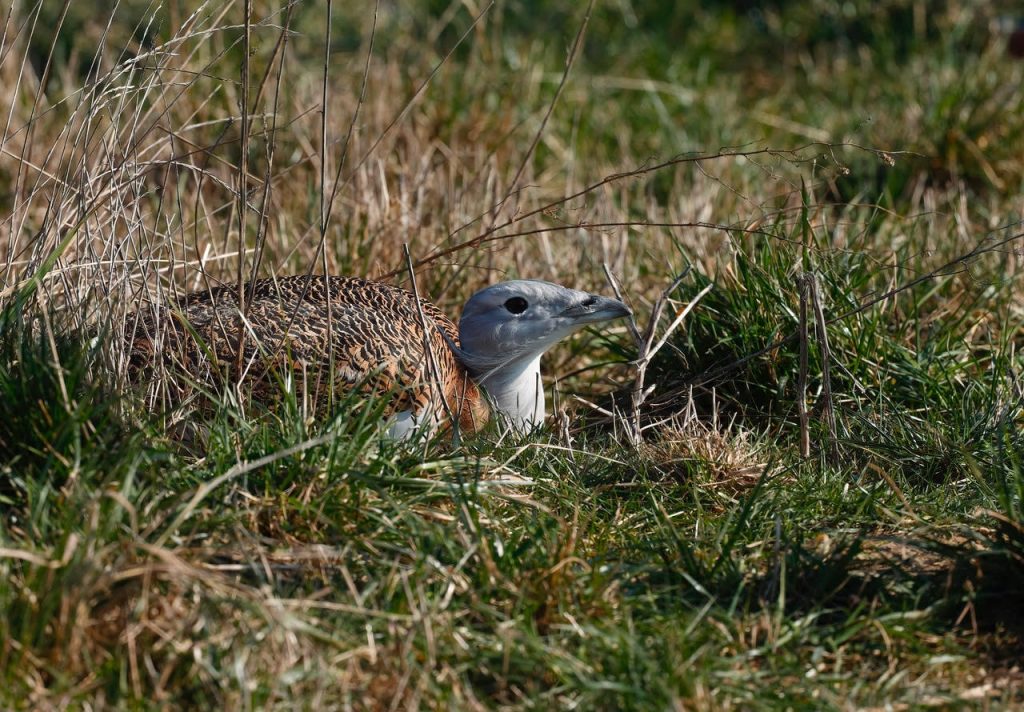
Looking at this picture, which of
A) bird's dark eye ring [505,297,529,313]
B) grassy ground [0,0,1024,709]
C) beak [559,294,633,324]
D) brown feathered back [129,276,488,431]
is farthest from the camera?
bird's dark eye ring [505,297,529,313]

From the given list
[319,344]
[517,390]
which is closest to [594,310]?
[517,390]

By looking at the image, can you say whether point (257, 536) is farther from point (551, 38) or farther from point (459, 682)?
point (551, 38)

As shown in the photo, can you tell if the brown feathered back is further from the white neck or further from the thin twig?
the thin twig

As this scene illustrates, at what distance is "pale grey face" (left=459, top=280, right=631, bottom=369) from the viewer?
3.77 m

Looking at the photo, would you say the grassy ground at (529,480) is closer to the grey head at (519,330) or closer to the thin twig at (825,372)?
the thin twig at (825,372)

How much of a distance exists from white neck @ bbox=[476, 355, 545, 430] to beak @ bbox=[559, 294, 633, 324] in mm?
214

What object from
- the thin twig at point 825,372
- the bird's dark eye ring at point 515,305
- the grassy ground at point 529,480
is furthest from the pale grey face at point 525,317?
the thin twig at point 825,372

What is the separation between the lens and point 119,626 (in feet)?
7.86

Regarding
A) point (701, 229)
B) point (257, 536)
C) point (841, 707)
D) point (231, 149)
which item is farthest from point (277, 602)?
point (231, 149)

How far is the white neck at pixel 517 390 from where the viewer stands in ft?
12.6

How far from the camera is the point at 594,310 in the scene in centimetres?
374

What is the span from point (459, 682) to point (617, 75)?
5188 mm

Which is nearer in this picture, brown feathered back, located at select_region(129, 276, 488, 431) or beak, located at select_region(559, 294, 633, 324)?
brown feathered back, located at select_region(129, 276, 488, 431)

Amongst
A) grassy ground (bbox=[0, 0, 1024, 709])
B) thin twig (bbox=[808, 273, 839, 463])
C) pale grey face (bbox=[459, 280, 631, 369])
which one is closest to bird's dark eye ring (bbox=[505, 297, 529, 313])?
pale grey face (bbox=[459, 280, 631, 369])
